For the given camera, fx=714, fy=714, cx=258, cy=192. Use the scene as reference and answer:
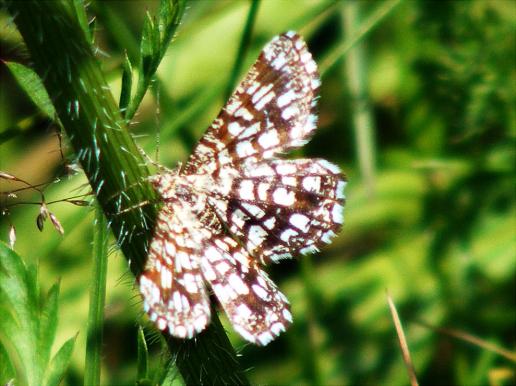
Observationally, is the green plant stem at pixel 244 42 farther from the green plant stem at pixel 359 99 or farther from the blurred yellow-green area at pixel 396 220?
the green plant stem at pixel 359 99

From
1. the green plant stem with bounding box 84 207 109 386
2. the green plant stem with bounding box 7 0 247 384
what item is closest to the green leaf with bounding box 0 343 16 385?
the green plant stem with bounding box 84 207 109 386

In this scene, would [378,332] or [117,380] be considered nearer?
[117,380]

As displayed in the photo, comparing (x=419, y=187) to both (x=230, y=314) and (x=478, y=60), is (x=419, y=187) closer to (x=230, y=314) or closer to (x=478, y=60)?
(x=478, y=60)

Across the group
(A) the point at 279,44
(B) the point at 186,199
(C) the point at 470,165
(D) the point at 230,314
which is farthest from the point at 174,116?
(C) the point at 470,165

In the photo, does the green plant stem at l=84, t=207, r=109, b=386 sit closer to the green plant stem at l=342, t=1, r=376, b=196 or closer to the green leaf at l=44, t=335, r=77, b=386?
the green leaf at l=44, t=335, r=77, b=386

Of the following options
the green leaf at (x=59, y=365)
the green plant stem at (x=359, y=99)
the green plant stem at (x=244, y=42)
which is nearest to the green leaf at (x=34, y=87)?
the green leaf at (x=59, y=365)

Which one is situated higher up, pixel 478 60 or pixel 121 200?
pixel 478 60
